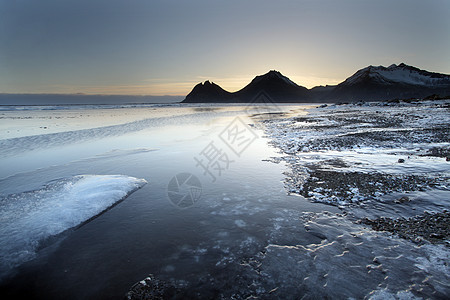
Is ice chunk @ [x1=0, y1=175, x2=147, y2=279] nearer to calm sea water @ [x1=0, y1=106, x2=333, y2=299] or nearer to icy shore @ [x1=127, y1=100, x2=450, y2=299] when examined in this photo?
calm sea water @ [x1=0, y1=106, x2=333, y2=299]

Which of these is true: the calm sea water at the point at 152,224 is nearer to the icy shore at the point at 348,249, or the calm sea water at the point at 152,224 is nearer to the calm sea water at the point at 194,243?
the calm sea water at the point at 194,243

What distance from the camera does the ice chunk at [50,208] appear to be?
4.98 meters

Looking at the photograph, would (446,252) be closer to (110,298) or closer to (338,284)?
(338,284)

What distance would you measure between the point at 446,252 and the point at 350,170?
5018 mm

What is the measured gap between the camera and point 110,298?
3.54 meters

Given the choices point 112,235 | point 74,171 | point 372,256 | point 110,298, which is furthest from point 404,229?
point 74,171

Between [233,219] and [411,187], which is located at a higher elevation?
[411,187]

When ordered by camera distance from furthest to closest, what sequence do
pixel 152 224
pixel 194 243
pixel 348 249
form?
pixel 152 224 → pixel 194 243 → pixel 348 249

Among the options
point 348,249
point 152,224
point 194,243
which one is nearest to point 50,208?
point 152,224

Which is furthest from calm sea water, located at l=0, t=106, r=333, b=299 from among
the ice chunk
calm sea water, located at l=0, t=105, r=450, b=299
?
the ice chunk

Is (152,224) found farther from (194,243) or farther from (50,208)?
(50,208)

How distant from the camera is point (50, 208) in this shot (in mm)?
6609

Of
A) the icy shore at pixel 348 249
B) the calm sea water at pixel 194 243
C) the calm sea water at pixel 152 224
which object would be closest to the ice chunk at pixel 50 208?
the calm sea water at pixel 194 243

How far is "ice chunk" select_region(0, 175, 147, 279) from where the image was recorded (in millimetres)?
4984
